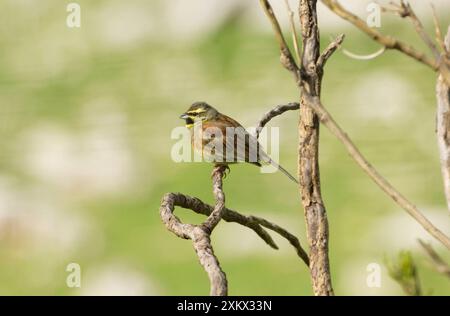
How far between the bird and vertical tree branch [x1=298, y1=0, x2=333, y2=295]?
96 centimetres

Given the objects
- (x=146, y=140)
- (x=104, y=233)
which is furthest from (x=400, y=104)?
(x=104, y=233)

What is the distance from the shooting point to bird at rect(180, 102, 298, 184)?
316 centimetres

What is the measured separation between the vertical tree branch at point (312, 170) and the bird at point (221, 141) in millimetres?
962

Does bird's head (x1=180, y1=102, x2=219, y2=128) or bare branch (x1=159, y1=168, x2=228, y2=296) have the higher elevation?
bird's head (x1=180, y1=102, x2=219, y2=128)

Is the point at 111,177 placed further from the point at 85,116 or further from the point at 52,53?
the point at 52,53

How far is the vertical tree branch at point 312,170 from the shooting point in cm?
192

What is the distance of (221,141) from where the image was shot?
3326 millimetres

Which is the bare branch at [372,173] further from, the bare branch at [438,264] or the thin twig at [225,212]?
the thin twig at [225,212]

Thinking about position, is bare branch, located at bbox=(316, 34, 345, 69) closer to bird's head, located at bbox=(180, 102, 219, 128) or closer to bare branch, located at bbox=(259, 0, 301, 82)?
bare branch, located at bbox=(259, 0, 301, 82)

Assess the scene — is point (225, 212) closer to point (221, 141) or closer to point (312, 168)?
point (312, 168)

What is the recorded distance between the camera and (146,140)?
5.32 meters

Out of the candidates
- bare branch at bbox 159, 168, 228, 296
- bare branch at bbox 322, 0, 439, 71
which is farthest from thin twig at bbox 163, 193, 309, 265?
bare branch at bbox 322, 0, 439, 71

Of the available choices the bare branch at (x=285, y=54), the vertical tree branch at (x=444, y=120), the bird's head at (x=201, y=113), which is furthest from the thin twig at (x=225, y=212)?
the bird's head at (x=201, y=113)
